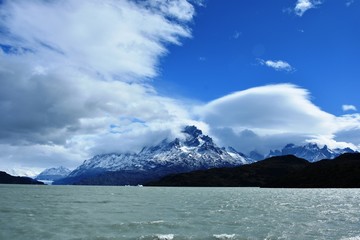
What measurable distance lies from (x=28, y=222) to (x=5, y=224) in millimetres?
4395

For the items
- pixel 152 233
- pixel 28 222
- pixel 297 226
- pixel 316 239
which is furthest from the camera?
pixel 28 222

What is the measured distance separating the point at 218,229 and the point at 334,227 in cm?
1822

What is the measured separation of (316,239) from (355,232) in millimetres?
9651

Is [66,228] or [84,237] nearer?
[84,237]

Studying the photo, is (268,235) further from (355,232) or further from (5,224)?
(5,224)

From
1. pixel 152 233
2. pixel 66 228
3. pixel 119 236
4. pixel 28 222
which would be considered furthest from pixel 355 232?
pixel 28 222

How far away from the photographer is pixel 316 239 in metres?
49.2

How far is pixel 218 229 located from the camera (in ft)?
187

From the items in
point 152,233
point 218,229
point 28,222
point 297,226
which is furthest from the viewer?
point 28,222

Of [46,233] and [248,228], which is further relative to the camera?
[248,228]

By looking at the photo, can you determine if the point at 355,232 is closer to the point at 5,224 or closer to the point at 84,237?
the point at 84,237

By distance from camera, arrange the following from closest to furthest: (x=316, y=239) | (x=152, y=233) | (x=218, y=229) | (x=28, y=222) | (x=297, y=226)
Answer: (x=316, y=239) < (x=152, y=233) < (x=218, y=229) < (x=297, y=226) < (x=28, y=222)

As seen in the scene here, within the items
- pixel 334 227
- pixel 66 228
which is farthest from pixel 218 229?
pixel 66 228

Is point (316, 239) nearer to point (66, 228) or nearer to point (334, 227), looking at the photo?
point (334, 227)
